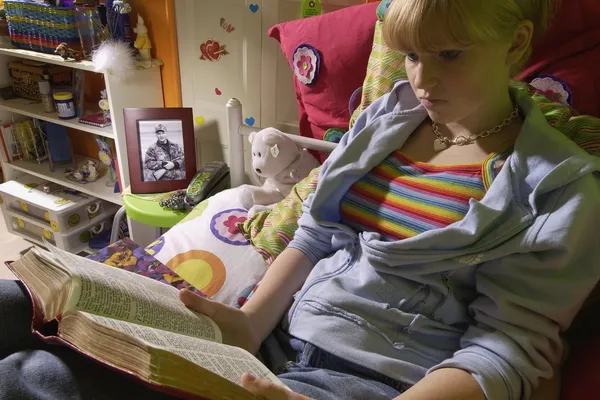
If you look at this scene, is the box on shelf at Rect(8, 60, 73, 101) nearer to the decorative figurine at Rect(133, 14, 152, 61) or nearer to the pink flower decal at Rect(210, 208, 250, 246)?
the decorative figurine at Rect(133, 14, 152, 61)

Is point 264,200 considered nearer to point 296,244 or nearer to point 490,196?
point 296,244

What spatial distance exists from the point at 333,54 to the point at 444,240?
68 cm

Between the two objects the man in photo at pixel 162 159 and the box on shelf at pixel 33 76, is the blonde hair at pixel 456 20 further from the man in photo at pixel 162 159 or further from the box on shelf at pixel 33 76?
the box on shelf at pixel 33 76

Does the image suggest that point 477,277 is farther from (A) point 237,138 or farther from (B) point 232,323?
(A) point 237,138

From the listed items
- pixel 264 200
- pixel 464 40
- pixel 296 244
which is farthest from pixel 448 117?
pixel 264 200

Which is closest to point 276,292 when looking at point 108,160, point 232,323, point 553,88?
point 232,323

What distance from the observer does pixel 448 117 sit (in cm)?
71

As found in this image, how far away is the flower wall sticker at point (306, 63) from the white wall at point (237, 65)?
9.3 inches

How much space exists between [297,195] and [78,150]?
5.59 ft

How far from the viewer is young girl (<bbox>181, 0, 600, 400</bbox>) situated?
64cm

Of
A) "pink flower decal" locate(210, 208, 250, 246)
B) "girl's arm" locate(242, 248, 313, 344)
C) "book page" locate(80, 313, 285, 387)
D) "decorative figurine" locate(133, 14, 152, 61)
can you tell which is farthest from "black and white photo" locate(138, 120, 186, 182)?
"book page" locate(80, 313, 285, 387)

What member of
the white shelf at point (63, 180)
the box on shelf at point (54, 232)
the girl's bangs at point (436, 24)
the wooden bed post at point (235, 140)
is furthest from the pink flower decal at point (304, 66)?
the box on shelf at point (54, 232)

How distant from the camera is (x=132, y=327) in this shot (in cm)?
59

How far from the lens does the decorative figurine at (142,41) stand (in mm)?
1755
